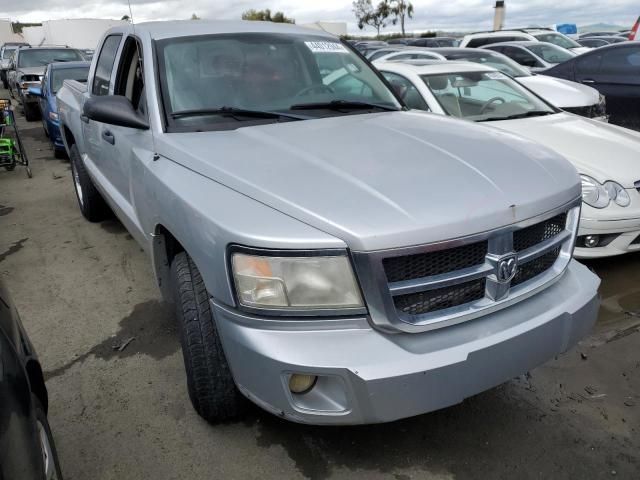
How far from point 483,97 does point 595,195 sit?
194cm

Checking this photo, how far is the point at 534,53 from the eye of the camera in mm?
11156

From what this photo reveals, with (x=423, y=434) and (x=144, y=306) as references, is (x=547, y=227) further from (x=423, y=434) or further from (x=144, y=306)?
(x=144, y=306)

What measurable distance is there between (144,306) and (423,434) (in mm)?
2089

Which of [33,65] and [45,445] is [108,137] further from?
[33,65]

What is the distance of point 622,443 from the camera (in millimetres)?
2271

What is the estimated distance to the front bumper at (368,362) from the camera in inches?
66.9

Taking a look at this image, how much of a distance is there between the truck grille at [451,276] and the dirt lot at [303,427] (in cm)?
73

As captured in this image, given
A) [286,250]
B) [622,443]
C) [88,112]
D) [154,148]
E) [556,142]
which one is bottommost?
[622,443]

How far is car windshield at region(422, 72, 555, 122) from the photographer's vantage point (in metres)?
4.92

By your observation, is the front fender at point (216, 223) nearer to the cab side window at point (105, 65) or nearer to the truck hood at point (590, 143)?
the cab side window at point (105, 65)

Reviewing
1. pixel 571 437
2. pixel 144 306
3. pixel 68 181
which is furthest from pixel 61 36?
pixel 571 437

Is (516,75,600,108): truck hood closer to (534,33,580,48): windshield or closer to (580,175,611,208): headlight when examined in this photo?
(580,175,611,208): headlight

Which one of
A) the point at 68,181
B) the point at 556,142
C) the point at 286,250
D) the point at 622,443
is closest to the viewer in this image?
the point at 286,250

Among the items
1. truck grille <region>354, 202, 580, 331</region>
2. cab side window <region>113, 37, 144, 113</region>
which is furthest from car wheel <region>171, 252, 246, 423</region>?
cab side window <region>113, 37, 144, 113</region>
